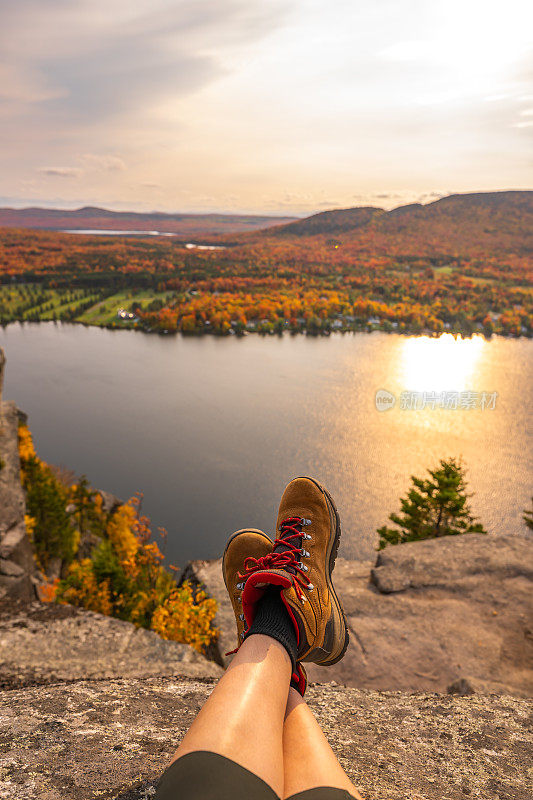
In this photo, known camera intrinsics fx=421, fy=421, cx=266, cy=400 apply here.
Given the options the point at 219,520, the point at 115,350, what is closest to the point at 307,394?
the point at 219,520

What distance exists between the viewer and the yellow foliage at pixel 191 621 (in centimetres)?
1023

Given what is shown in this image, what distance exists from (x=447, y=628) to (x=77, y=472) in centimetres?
4754

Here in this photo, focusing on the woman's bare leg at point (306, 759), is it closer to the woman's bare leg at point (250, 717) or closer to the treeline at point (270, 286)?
the woman's bare leg at point (250, 717)

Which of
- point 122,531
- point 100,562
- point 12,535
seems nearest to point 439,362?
point 122,531

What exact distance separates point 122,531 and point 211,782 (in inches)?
1435

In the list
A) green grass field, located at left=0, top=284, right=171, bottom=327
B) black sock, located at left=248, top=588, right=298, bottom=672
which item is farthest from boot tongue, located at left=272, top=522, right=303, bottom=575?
green grass field, located at left=0, top=284, right=171, bottom=327

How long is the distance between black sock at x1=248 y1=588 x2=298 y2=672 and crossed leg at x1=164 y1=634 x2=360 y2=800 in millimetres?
225

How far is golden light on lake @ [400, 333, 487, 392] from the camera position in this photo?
7525 cm

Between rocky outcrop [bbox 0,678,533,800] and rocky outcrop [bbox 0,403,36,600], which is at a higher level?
rocky outcrop [bbox 0,678,533,800]

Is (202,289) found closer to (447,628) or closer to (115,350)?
(115,350)

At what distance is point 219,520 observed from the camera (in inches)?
1575

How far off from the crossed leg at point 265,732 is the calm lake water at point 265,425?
35.2 m

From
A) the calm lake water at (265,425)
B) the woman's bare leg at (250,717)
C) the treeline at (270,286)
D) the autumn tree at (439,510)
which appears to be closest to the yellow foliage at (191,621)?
the woman's bare leg at (250,717)

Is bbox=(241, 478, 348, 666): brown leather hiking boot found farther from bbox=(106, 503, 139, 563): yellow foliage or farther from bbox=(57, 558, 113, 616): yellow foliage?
bbox=(106, 503, 139, 563): yellow foliage
